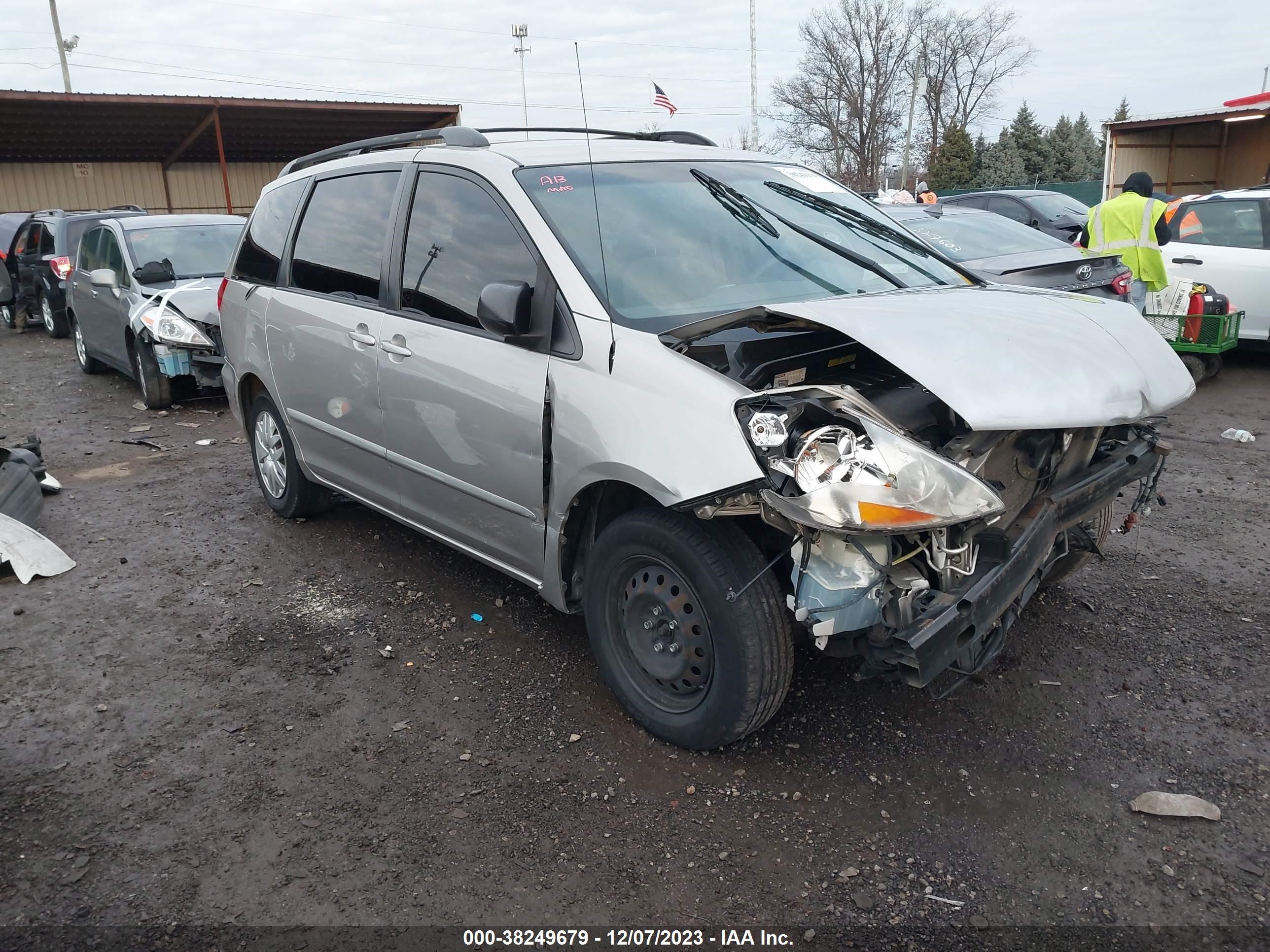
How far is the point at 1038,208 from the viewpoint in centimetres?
1478

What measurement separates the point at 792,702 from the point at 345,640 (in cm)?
199

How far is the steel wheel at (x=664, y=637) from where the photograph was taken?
303cm

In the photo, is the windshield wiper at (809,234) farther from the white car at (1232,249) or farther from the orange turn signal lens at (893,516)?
the white car at (1232,249)

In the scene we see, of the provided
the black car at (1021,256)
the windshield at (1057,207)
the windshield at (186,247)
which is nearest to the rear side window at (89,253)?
Result: the windshield at (186,247)

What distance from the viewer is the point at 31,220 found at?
14570 mm

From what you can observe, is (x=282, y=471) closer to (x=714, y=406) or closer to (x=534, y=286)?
(x=534, y=286)

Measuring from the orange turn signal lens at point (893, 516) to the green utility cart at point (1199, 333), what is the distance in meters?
7.01

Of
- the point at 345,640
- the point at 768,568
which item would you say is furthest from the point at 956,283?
the point at 345,640

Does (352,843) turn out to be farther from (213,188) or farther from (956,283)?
(213,188)

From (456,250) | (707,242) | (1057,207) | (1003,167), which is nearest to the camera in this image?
(707,242)

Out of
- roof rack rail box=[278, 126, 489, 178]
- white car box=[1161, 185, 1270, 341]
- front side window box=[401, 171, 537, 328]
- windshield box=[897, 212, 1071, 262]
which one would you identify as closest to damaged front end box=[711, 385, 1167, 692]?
front side window box=[401, 171, 537, 328]

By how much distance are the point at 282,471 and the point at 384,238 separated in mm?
1963

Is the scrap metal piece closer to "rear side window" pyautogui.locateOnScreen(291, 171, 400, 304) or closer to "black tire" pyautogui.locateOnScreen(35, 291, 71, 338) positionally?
"rear side window" pyautogui.locateOnScreen(291, 171, 400, 304)

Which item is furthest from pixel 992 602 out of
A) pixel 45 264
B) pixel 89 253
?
pixel 45 264
